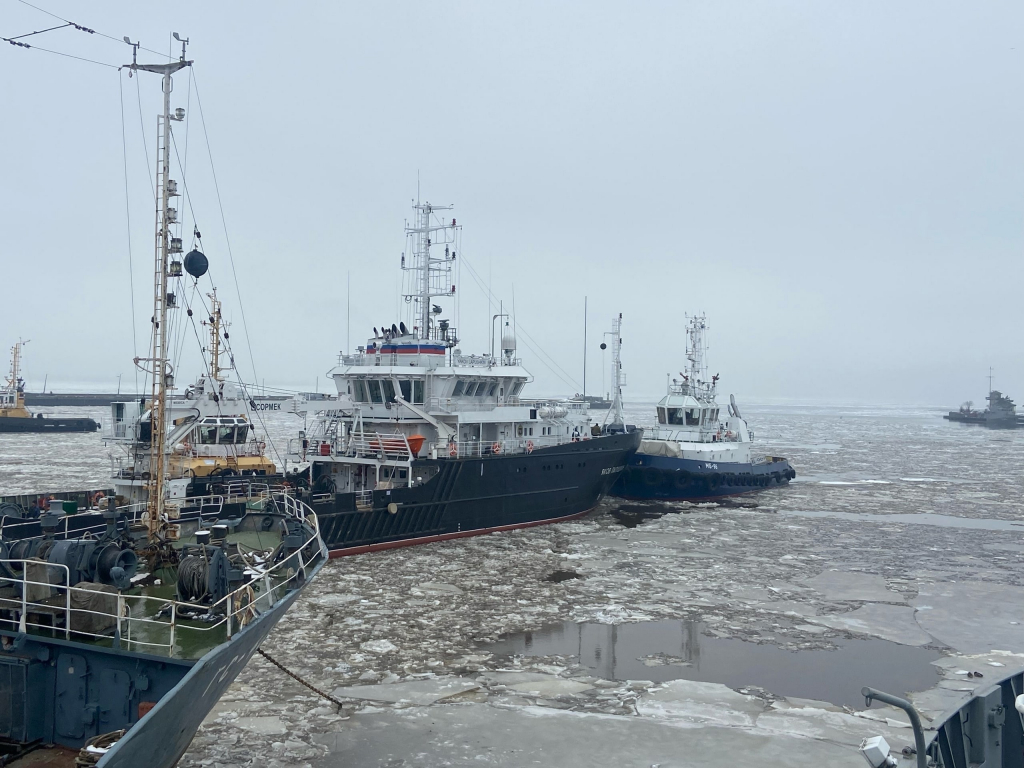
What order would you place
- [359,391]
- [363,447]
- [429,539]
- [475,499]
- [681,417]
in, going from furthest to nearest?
[681,417] < [359,391] < [475,499] < [363,447] < [429,539]

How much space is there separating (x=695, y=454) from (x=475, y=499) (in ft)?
43.4

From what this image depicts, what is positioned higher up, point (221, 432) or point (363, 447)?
point (221, 432)

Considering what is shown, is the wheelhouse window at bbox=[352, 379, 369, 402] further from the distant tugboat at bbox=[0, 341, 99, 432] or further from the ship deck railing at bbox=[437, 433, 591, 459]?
the distant tugboat at bbox=[0, 341, 99, 432]

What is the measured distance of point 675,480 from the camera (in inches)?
1135

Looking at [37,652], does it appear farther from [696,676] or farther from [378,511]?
[378,511]

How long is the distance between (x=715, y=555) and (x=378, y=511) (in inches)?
322

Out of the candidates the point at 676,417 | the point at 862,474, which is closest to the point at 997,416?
the point at 862,474

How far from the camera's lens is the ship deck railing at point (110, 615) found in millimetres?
6223

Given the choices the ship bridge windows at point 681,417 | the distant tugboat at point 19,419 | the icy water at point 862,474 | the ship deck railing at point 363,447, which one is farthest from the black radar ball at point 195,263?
→ the distant tugboat at point 19,419

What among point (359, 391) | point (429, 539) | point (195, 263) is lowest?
point (429, 539)

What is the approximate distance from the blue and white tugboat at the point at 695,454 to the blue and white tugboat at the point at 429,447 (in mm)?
5208

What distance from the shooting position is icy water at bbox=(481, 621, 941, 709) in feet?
33.9

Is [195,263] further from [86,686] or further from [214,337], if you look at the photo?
[214,337]

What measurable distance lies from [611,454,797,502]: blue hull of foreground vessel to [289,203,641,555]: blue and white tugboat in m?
5.00
